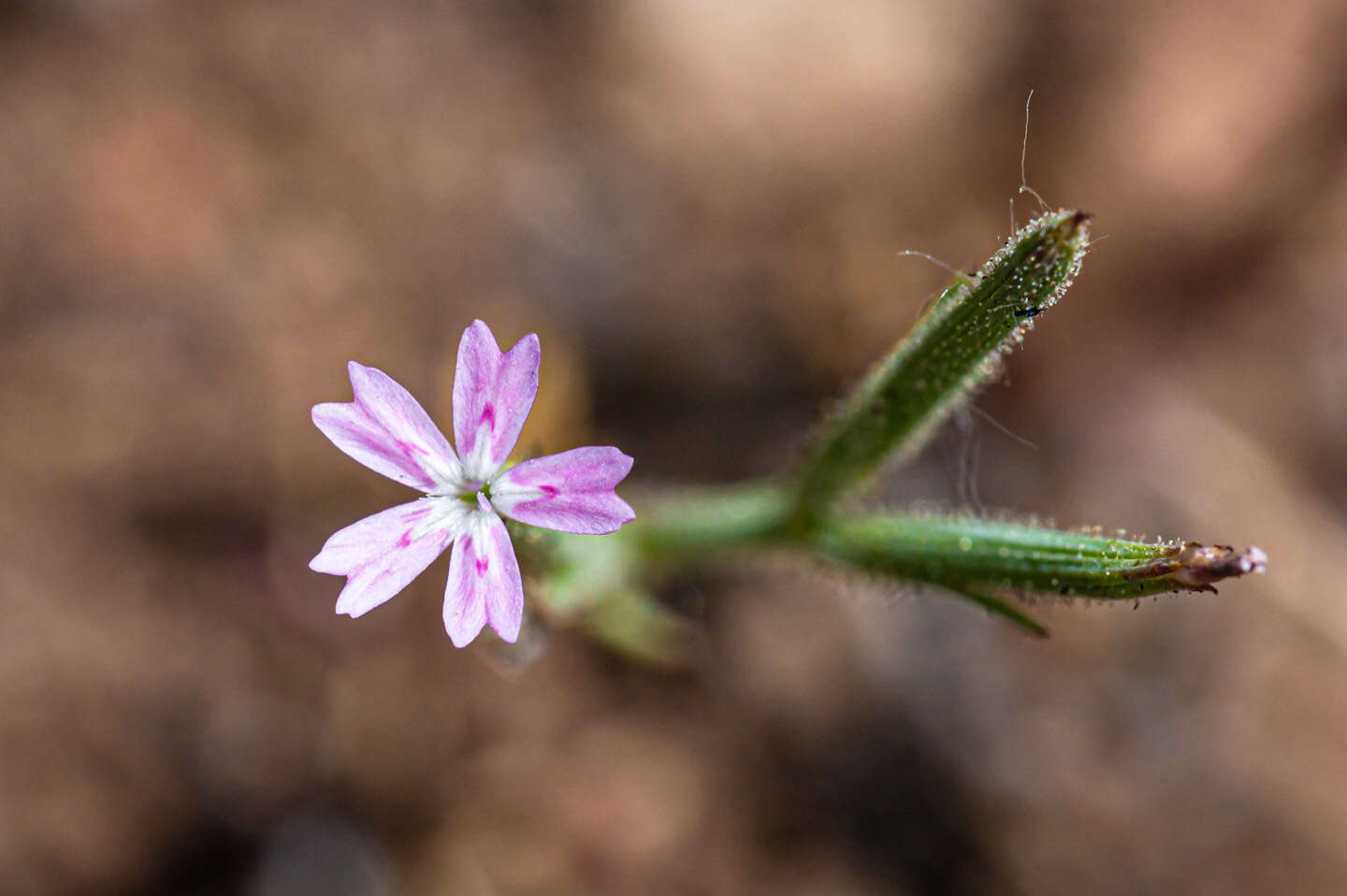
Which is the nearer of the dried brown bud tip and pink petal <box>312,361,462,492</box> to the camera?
the dried brown bud tip

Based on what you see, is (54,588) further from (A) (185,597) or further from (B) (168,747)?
(B) (168,747)

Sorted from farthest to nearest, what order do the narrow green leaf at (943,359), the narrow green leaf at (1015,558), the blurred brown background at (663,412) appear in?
the blurred brown background at (663,412) → the narrow green leaf at (943,359) → the narrow green leaf at (1015,558)

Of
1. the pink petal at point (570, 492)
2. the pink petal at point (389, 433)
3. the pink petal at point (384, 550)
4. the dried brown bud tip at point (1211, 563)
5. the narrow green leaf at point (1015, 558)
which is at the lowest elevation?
the pink petal at point (384, 550)

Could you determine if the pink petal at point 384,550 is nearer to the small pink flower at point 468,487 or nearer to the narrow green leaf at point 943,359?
the small pink flower at point 468,487

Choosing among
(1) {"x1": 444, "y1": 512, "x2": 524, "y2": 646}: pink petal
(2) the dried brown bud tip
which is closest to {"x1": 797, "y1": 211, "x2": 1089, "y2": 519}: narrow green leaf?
(2) the dried brown bud tip

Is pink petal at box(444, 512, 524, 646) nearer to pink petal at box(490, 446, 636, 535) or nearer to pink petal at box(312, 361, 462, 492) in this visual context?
pink petal at box(490, 446, 636, 535)

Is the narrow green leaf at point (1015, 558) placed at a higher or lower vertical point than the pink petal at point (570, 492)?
higher

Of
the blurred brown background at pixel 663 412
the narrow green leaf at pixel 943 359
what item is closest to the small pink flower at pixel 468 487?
the narrow green leaf at pixel 943 359
